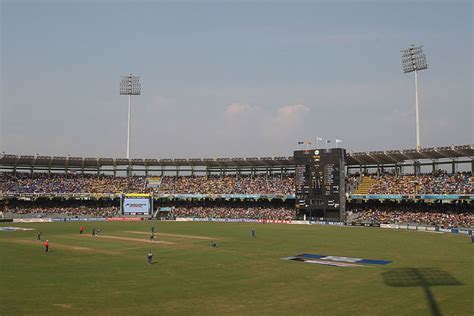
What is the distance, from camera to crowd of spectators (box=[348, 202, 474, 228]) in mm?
74375

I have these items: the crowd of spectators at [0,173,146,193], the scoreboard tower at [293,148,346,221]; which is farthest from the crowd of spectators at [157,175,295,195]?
the scoreboard tower at [293,148,346,221]

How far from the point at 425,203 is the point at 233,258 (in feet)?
184

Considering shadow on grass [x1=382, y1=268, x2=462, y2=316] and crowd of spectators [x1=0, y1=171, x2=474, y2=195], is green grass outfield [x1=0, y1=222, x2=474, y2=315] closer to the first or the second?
shadow on grass [x1=382, y1=268, x2=462, y2=316]

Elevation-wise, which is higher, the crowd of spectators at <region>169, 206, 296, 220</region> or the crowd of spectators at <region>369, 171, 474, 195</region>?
the crowd of spectators at <region>369, 171, 474, 195</region>

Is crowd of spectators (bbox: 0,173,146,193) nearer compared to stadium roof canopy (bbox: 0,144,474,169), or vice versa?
stadium roof canopy (bbox: 0,144,474,169)

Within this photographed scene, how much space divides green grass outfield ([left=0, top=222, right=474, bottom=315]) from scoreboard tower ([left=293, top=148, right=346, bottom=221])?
114 ft

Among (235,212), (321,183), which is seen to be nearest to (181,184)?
A: (235,212)

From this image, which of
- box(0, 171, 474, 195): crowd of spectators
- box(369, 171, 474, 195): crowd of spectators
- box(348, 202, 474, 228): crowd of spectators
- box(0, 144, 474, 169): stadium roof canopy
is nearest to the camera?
box(348, 202, 474, 228): crowd of spectators

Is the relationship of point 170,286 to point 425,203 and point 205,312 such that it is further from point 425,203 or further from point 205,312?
point 425,203

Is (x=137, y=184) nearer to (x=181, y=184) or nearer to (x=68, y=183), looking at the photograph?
(x=181, y=184)

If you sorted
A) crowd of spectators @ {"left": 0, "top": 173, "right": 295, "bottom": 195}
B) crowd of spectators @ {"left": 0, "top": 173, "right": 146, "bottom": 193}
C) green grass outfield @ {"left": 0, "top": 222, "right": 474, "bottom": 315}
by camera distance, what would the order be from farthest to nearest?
crowd of spectators @ {"left": 0, "top": 173, "right": 295, "bottom": 195}, crowd of spectators @ {"left": 0, "top": 173, "right": 146, "bottom": 193}, green grass outfield @ {"left": 0, "top": 222, "right": 474, "bottom": 315}

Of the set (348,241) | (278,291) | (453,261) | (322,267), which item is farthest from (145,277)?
(348,241)

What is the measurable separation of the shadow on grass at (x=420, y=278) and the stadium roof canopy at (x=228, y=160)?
5169 cm

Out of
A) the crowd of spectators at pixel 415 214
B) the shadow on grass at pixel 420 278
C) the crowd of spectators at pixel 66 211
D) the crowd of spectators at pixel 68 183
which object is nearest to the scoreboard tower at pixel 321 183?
the crowd of spectators at pixel 415 214
